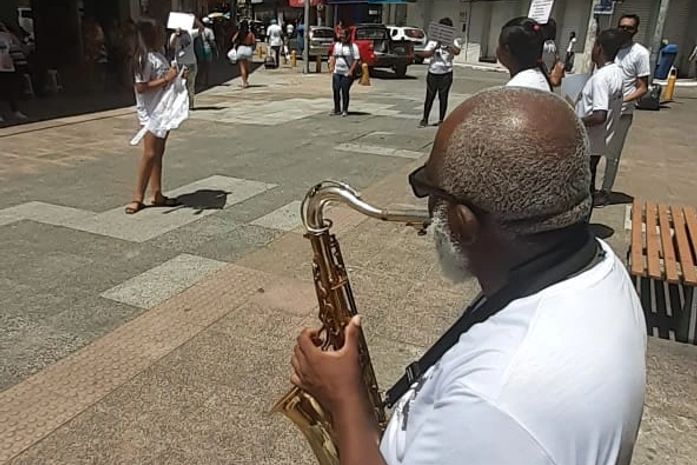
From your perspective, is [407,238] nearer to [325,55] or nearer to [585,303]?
[585,303]

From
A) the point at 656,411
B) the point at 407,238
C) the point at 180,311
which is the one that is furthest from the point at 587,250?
the point at 407,238

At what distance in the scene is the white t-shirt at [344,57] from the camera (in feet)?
36.9

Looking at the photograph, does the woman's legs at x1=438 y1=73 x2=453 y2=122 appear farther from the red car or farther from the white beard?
the red car

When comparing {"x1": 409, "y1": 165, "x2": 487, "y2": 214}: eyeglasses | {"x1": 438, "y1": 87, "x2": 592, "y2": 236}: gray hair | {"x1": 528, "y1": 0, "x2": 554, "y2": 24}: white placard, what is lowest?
{"x1": 409, "y1": 165, "x2": 487, "y2": 214}: eyeglasses

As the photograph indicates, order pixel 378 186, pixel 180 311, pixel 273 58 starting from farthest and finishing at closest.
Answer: pixel 273 58, pixel 378 186, pixel 180 311

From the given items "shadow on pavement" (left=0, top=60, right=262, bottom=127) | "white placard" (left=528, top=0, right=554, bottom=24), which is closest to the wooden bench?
"white placard" (left=528, top=0, right=554, bottom=24)

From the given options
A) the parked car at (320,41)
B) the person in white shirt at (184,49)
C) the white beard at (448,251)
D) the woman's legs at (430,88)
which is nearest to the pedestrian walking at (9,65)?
the person in white shirt at (184,49)

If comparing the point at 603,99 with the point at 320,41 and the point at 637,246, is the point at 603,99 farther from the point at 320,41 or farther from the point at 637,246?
the point at 320,41

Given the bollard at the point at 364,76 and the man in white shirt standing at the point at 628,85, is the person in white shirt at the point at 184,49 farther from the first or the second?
the man in white shirt standing at the point at 628,85

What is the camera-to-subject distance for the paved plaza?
9.20 feet

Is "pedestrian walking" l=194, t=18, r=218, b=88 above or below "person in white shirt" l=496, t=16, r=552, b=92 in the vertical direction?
below

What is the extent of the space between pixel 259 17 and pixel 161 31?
130ft

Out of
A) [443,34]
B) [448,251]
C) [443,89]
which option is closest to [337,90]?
[443,89]

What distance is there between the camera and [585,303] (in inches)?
Answer: 41.0
